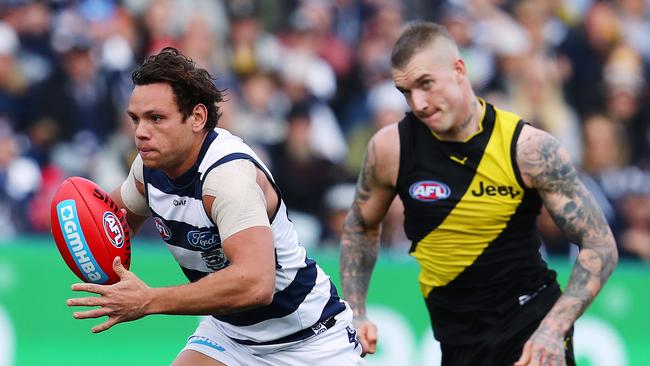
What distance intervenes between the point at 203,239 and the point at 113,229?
0.42 metres

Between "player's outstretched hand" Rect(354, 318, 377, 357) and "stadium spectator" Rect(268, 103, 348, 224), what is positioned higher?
"stadium spectator" Rect(268, 103, 348, 224)

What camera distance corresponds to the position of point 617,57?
36.1ft

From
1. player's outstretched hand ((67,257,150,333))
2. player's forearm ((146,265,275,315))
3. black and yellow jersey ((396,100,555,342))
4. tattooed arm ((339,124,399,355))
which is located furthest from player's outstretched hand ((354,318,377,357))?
player's outstretched hand ((67,257,150,333))

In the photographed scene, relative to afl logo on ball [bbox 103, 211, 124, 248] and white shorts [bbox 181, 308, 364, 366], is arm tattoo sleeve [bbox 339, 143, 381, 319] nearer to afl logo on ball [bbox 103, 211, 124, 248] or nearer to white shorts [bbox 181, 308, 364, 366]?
white shorts [bbox 181, 308, 364, 366]

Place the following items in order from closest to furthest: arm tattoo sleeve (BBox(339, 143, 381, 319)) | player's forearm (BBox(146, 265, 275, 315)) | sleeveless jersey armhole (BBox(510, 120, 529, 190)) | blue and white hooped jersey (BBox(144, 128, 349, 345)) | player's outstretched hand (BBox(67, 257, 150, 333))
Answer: player's outstretched hand (BBox(67, 257, 150, 333)) → player's forearm (BBox(146, 265, 275, 315)) → blue and white hooped jersey (BBox(144, 128, 349, 345)) → sleeveless jersey armhole (BBox(510, 120, 529, 190)) → arm tattoo sleeve (BBox(339, 143, 381, 319))

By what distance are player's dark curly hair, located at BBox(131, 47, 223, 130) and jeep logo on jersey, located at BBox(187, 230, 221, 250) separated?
1.60 ft

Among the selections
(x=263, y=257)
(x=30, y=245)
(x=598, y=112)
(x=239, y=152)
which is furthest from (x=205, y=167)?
(x=598, y=112)

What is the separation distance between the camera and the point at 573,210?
553cm

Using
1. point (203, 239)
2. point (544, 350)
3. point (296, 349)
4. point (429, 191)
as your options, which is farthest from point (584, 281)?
point (203, 239)

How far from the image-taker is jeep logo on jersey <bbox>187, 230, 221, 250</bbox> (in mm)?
4949

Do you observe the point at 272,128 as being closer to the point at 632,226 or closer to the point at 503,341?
the point at 632,226

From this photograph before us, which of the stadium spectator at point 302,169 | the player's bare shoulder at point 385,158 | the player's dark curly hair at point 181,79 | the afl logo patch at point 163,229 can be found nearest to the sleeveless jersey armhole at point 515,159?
the player's bare shoulder at point 385,158

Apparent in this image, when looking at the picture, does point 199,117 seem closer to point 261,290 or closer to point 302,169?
point 261,290

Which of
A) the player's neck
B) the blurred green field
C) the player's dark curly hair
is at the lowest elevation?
the blurred green field
